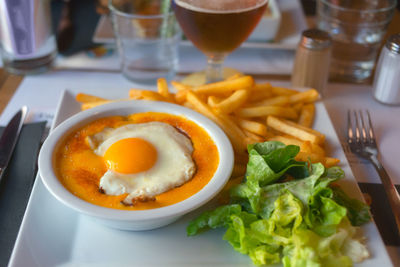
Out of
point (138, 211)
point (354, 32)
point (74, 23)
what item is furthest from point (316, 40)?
point (74, 23)

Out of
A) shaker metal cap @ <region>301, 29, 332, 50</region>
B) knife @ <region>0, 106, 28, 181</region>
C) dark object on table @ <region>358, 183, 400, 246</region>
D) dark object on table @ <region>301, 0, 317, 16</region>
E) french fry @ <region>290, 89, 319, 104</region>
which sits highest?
shaker metal cap @ <region>301, 29, 332, 50</region>

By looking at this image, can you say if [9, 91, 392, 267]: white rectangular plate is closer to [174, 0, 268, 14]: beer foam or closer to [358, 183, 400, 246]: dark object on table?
[358, 183, 400, 246]: dark object on table

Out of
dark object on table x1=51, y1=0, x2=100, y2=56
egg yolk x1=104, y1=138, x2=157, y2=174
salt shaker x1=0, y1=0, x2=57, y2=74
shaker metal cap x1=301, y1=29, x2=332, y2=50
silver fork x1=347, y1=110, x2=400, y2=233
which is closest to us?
egg yolk x1=104, y1=138, x2=157, y2=174

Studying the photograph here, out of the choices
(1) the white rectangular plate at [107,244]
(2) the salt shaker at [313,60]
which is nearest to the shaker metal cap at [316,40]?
(2) the salt shaker at [313,60]

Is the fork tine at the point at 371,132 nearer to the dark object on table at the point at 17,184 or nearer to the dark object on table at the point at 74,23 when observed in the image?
the dark object on table at the point at 17,184

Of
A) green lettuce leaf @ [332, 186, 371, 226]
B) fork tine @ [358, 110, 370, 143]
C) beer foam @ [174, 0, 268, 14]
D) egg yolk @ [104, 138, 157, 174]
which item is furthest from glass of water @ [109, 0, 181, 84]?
green lettuce leaf @ [332, 186, 371, 226]

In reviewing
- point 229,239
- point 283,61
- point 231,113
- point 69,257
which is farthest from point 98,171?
point 283,61

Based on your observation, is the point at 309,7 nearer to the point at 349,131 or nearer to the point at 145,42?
the point at 145,42
